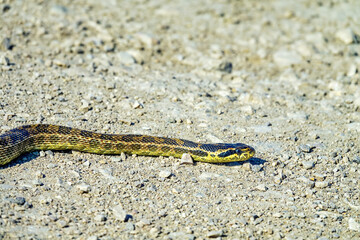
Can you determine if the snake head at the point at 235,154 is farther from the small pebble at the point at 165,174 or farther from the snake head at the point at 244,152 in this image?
the small pebble at the point at 165,174

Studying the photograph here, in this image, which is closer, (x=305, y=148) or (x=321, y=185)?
(x=321, y=185)

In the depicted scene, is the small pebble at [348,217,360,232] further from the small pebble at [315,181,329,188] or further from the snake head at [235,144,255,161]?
the snake head at [235,144,255,161]

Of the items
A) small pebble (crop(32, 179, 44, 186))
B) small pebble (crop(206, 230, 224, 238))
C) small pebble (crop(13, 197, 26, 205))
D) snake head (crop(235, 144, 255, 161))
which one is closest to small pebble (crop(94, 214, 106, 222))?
small pebble (crop(13, 197, 26, 205))

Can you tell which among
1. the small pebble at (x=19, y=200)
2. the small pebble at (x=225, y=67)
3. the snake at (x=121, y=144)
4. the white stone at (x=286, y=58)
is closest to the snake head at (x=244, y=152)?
the snake at (x=121, y=144)

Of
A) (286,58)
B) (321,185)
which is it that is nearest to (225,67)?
(286,58)

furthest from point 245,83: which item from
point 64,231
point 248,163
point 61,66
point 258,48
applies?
point 64,231

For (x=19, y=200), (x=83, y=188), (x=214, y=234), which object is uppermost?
(x=19, y=200)

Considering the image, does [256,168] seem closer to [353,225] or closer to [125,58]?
[353,225]
